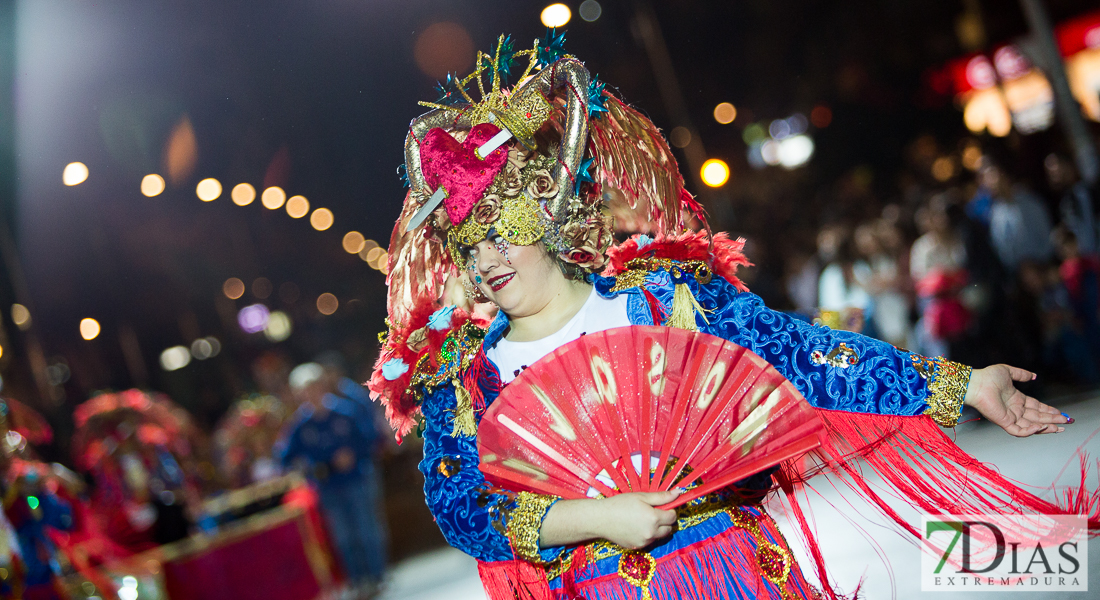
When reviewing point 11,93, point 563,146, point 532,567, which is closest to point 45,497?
point 11,93

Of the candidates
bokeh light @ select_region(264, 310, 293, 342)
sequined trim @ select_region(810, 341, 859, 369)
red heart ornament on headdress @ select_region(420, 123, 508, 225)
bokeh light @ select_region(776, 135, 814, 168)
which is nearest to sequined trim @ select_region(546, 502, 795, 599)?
sequined trim @ select_region(810, 341, 859, 369)

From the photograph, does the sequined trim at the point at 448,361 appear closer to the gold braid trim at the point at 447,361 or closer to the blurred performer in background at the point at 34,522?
the gold braid trim at the point at 447,361

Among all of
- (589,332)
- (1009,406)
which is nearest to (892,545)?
(1009,406)

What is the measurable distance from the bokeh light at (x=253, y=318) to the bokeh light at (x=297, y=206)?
23.9 ft

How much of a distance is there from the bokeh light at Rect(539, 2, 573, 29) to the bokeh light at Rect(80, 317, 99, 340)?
Answer: 7735mm

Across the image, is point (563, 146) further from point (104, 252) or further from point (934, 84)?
point (934, 84)

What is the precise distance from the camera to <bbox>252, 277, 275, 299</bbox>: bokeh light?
8.60m

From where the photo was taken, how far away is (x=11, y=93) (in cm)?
334

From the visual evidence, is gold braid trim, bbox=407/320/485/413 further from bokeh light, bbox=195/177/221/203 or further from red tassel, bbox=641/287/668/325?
bokeh light, bbox=195/177/221/203

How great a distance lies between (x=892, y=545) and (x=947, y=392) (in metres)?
2.42

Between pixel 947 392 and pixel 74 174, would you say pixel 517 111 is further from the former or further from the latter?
pixel 74 174

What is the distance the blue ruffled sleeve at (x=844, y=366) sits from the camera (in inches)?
67.6

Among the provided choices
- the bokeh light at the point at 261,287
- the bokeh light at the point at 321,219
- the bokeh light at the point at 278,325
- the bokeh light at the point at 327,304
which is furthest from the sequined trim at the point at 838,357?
the bokeh light at the point at 278,325

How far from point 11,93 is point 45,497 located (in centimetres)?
284
